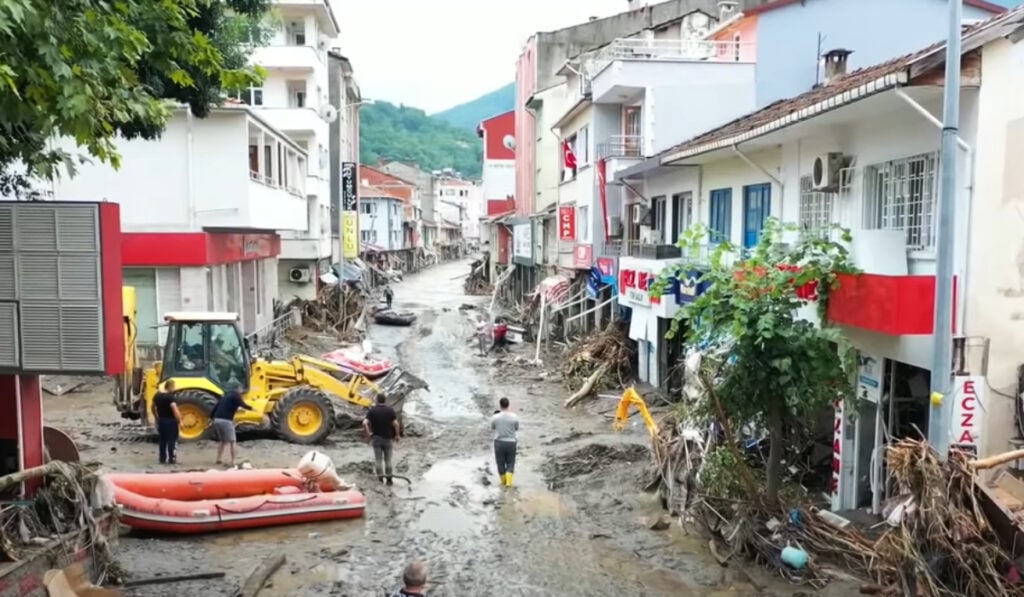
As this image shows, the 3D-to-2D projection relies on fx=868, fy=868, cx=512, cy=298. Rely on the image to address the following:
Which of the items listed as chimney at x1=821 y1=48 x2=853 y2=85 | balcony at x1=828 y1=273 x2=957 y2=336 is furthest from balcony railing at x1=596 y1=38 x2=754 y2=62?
balcony at x1=828 y1=273 x2=957 y2=336

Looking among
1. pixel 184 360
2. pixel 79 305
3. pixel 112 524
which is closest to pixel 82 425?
pixel 184 360

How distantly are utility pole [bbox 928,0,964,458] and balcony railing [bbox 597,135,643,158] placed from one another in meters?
16.1

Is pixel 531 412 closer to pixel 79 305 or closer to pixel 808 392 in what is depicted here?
pixel 808 392

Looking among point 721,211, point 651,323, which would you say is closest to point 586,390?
point 651,323

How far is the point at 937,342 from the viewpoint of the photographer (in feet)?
26.4

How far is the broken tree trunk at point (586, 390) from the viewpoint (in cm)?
2112

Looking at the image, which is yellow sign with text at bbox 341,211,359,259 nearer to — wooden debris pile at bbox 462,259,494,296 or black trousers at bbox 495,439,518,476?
wooden debris pile at bbox 462,259,494,296

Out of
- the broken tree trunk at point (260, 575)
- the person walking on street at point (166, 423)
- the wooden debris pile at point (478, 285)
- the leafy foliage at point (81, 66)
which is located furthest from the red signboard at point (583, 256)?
the wooden debris pile at point (478, 285)

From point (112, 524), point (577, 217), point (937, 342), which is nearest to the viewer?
point (937, 342)

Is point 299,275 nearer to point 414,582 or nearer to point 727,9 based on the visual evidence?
point 727,9

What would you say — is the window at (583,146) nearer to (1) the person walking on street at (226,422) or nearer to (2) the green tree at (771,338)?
(1) the person walking on street at (226,422)

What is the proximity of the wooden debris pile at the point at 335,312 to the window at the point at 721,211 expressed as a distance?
16.9 meters

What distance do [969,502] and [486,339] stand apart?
2401 cm

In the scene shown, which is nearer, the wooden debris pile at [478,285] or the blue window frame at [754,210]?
the blue window frame at [754,210]
